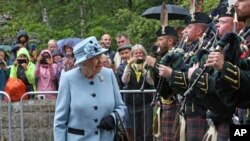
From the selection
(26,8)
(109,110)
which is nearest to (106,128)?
(109,110)

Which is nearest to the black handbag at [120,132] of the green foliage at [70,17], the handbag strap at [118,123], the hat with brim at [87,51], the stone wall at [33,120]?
the handbag strap at [118,123]

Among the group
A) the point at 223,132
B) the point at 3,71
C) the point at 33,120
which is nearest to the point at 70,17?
the point at 3,71

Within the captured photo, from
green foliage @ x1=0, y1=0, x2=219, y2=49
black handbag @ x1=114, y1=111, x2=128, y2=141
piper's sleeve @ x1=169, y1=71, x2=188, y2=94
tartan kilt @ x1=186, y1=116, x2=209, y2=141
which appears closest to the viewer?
black handbag @ x1=114, y1=111, x2=128, y2=141

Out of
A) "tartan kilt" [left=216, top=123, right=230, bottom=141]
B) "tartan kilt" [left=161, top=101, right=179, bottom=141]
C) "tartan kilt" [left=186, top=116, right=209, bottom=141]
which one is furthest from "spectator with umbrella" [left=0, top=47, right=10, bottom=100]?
"tartan kilt" [left=216, top=123, right=230, bottom=141]

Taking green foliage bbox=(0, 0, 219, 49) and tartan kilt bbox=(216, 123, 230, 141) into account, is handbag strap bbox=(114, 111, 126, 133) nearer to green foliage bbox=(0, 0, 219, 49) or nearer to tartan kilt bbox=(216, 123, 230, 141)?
tartan kilt bbox=(216, 123, 230, 141)

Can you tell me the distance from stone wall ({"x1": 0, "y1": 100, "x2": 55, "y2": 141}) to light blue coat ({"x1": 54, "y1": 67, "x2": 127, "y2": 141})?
12.1 feet

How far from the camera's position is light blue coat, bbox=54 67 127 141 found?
6.29m

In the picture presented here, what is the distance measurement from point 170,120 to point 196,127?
0.91m

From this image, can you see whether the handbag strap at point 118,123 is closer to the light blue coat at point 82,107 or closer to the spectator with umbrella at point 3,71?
the light blue coat at point 82,107

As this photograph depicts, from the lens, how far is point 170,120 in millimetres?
7934

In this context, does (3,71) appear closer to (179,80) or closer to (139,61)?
(139,61)

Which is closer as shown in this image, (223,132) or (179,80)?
(223,132)

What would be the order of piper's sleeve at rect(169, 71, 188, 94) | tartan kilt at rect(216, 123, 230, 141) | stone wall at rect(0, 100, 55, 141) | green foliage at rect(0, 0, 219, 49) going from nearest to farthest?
tartan kilt at rect(216, 123, 230, 141), piper's sleeve at rect(169, 71, 188, 94), stone wall at rect(0, 100, 55, 141), green foliage at rect(0, 0, 219, 49)

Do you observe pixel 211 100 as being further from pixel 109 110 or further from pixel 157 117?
pixel 157 117
